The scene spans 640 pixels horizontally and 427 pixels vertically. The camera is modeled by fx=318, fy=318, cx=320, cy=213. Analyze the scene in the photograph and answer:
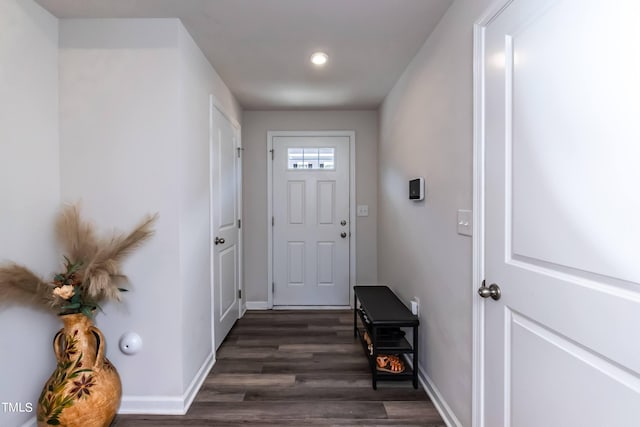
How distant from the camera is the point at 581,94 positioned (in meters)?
0.87

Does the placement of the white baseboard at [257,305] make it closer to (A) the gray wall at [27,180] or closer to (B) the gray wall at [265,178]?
(B) the gray wall at [265,178]

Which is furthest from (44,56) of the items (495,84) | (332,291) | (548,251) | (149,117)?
(332,291)

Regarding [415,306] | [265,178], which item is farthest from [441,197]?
[265,178]

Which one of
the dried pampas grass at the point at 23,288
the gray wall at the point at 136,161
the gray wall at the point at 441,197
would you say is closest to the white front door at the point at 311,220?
the gray wall at the point at 441,197

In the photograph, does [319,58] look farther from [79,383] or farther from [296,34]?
[79,383]

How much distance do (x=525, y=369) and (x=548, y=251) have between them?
44 cm

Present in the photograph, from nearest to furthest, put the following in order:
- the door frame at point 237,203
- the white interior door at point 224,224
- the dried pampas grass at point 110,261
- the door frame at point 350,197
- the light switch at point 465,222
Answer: the light switch at point 465,222, the dried pampas grass at point 110,261, the door frame at point 237,203, the white interior door at point 224,224, the door frame at point 350,197

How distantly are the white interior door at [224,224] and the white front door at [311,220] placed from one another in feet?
1.82

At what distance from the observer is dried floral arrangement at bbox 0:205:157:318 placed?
1.48 metres

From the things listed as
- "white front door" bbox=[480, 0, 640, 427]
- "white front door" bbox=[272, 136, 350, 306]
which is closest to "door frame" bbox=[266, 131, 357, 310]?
"white front door" bbox=[272, 136, 350, 306]

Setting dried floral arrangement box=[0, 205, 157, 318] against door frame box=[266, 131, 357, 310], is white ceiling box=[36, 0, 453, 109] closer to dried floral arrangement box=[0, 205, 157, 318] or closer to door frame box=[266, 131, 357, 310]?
door frame box=[266, 131, 357, 310]

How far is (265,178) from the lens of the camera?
3570mm

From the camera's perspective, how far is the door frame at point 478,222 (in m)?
1.36

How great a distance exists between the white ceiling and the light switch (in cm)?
109
